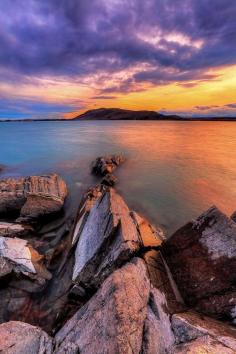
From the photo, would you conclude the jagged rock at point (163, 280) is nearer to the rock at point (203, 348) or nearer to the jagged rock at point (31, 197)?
the rock at point (203, 348)

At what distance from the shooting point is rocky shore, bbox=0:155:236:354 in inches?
125

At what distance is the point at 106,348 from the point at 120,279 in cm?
103

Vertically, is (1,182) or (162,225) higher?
(1,182)

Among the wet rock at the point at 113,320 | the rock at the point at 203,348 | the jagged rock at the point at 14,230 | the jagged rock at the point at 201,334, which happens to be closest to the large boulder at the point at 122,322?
the wet rock at the point at 113,320

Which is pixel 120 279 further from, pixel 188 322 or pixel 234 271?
pixel 234 271

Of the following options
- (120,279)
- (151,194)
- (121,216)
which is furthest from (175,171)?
(120,279)

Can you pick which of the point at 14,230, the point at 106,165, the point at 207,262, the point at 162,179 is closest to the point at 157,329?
the point at 207,262

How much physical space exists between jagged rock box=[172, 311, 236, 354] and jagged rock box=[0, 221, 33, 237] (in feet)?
21.8

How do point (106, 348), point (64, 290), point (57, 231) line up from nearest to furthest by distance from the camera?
point (106, 348), point (64, 290), point (57, 231)

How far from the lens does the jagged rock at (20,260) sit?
5797 mm

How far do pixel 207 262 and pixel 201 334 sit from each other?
1672 millimetres

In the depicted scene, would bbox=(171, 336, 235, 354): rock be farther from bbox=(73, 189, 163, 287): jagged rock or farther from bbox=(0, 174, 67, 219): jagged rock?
bbox=(0, 174, 67, 219): jagged rock

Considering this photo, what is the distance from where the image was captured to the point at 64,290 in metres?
5.41

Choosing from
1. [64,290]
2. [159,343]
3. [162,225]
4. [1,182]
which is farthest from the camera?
[1,182]
